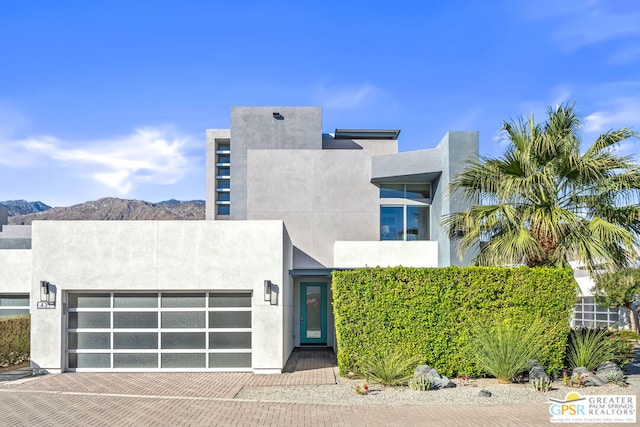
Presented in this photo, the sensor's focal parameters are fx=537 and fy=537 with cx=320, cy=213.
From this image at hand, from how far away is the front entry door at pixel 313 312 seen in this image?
1977 cm

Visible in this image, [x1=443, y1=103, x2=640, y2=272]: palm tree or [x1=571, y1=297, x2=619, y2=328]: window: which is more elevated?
[x1=443, y1=103, x2=640, y2=272]: palm tree

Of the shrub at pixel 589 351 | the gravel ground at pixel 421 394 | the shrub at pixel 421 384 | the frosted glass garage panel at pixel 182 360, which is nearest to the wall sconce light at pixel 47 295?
the frosted glass garage panel at pixel 182 360

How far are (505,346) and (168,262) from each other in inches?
334

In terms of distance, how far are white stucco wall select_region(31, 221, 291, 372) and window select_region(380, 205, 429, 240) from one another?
23.0ft

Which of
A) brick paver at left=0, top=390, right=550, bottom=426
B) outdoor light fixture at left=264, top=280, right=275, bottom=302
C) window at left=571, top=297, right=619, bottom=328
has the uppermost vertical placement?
outdoor light fixture at left=264, top=280, right=275, bottom=302

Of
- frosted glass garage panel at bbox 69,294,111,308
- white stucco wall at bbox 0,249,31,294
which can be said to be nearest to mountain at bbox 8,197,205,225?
white stucco wall at bbox 0,249,31,294

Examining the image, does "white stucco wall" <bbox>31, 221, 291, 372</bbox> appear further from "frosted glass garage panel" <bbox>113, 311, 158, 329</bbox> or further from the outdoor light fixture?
"frosted glass garage panel" <bbox>113, 311, 158, 329</bbox>

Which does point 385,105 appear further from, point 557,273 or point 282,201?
point 557,273

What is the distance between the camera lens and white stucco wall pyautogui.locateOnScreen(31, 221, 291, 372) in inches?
549

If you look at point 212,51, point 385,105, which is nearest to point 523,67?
point 385,105

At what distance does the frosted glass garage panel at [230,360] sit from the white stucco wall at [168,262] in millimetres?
431

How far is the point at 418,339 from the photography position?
12883 millimetres

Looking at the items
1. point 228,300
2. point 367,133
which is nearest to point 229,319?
point 228,300

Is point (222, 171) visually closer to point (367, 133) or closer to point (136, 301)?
point (367, 133)
